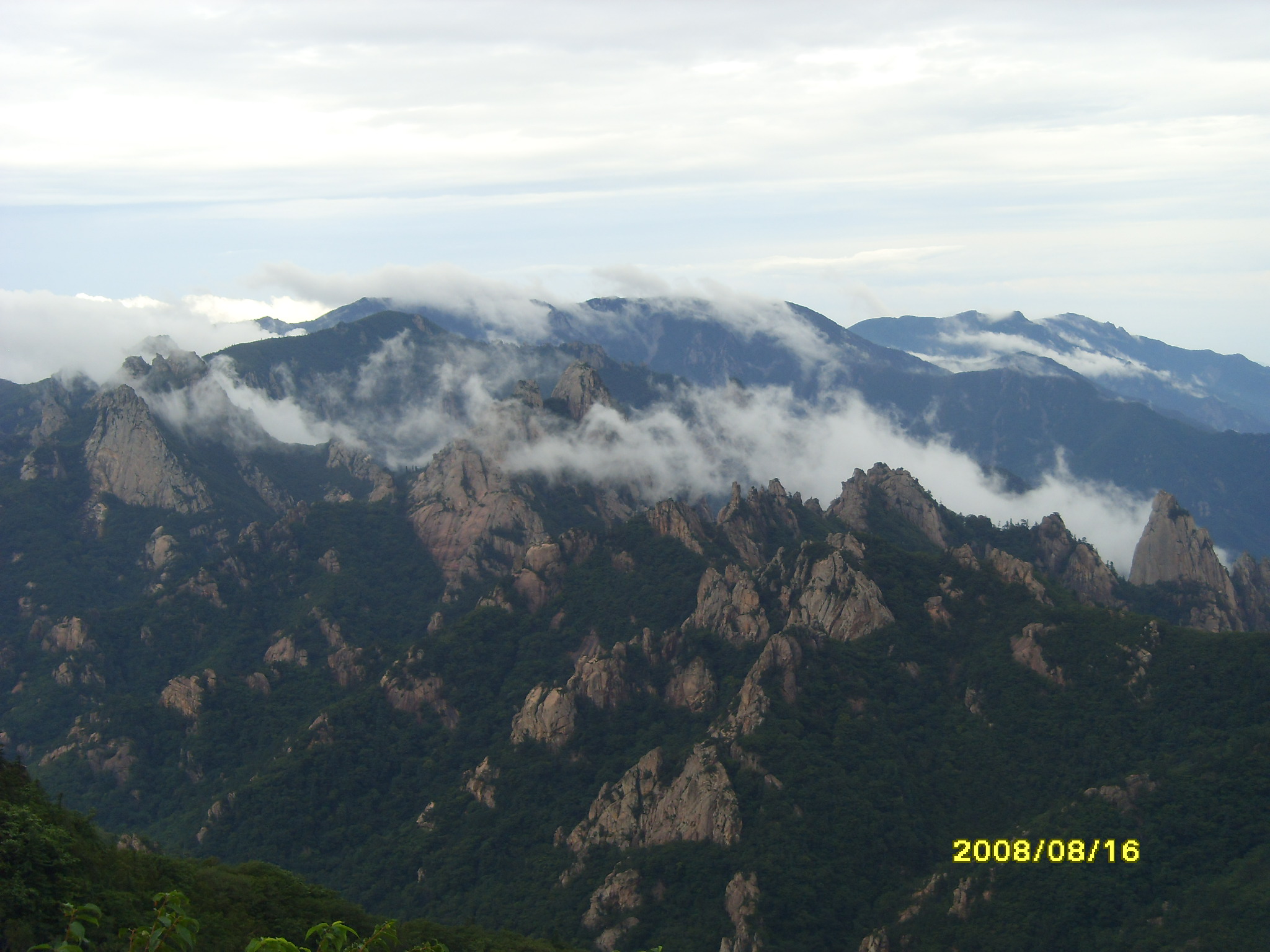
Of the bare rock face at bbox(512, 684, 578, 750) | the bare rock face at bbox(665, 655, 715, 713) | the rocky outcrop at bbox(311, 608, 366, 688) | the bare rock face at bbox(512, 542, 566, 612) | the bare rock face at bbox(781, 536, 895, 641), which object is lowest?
the rocky outcrop at bbox(311, 608, 366, 688)

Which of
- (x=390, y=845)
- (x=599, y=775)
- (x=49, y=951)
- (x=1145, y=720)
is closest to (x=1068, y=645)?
(x=1145, y=720)

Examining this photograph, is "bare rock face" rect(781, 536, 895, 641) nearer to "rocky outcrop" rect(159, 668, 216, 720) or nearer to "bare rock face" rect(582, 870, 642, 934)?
"bare rock face" rect(582, 870, 642, 934)

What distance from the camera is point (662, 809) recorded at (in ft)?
413

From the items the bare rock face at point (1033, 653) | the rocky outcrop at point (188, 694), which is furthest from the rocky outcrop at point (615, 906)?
the rocky outcrop at point (188, 694)

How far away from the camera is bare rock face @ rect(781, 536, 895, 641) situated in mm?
156500

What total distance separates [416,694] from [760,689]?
54.9 metres

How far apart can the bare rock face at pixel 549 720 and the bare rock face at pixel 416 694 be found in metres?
17.1

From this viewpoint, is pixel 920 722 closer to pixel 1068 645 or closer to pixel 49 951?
pixel 1068 645

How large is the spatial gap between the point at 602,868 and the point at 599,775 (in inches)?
840

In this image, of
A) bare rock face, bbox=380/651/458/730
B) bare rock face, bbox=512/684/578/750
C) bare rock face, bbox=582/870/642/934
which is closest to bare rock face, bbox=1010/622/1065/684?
bare rock face, bbox=512/684/578/750
